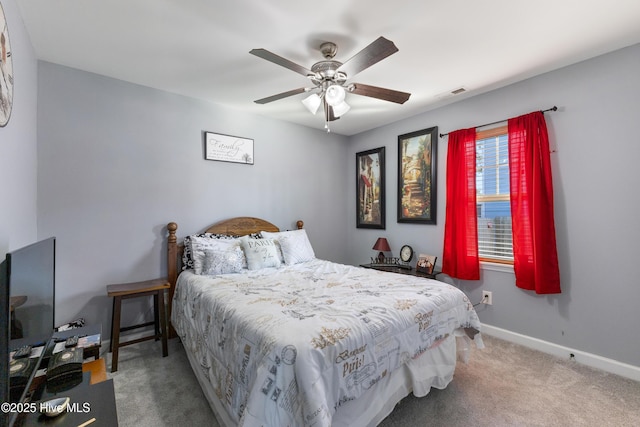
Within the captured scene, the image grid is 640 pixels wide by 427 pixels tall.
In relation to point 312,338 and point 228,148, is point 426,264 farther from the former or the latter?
point 228,148

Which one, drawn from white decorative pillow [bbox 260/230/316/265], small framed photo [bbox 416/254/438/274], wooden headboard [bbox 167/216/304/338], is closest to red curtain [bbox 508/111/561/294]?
small framed photo [bbox 416/254/438/274]

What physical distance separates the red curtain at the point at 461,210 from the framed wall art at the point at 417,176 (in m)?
0.25

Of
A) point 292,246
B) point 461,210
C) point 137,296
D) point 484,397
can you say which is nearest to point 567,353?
point 484,397

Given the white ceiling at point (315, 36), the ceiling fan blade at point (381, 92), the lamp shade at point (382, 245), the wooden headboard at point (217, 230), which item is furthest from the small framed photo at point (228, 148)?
the lamp shade at point (382, 245)

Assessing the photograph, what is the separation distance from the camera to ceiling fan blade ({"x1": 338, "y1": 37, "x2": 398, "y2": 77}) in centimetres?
156

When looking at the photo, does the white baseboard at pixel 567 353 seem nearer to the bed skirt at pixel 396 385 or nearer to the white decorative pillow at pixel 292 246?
the bed skirt at pixel 396 385

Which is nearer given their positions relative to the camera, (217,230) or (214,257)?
(214,257)

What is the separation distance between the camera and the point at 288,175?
391 centimetres

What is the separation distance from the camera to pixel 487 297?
3.00 metres

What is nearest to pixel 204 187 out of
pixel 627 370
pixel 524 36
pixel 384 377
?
pixel 384 377

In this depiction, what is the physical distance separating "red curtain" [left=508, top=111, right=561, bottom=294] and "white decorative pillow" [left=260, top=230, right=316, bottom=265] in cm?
216

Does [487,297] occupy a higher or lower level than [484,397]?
higher

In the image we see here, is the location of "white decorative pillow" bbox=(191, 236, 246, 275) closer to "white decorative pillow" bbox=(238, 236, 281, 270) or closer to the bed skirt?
"white decorative pillow" bbox=(238, 236, 281, 270)

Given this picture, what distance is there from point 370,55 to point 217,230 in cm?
242
